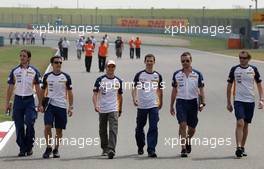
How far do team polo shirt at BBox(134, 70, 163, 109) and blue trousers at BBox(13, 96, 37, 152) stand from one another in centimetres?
169

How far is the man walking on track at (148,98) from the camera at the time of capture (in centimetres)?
1158

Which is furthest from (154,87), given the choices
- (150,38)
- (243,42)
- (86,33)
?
(86,33)

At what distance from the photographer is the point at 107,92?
11.5 meters

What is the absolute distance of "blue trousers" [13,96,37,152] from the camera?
37.7 ft

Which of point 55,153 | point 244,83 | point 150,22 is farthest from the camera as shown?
point 150,22

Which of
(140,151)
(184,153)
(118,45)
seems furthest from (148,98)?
(118,45)

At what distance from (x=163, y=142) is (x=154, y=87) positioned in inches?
66.6

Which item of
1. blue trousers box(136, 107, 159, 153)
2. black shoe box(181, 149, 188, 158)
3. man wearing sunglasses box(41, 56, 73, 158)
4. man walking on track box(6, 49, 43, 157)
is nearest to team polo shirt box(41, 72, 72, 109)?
man wearing sunglasses box(41, 56, 73, 158)

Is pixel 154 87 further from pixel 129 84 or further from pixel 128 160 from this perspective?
pixel 129 84

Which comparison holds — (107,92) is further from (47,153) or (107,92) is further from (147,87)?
(47,153)

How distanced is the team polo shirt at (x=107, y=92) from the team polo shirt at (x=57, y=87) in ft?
1.54

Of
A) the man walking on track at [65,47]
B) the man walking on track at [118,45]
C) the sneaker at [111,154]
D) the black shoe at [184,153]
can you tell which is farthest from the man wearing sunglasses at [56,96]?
the man walking on track at [118,45]

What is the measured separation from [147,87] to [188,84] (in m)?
0.65

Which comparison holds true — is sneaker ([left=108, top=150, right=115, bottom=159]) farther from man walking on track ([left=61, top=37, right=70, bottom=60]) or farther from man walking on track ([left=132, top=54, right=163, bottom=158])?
man walking on track ([left=61, top=37, right=70, bottom=60])
